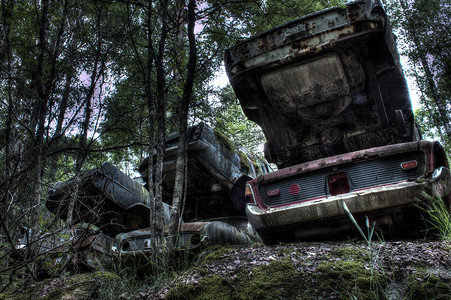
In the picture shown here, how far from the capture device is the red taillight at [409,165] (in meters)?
3.18

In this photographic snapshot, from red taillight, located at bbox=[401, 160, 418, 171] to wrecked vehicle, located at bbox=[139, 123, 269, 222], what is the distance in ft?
9.83

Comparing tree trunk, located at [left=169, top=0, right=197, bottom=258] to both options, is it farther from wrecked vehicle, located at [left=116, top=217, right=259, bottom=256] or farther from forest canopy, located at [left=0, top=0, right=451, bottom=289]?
wrecked vehicle, located at [left=116, top=217, right=259, bottom=256]

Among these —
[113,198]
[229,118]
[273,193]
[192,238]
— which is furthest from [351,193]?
[229,118]

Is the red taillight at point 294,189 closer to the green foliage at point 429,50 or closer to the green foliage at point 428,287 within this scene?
the green foliage at point 428,287

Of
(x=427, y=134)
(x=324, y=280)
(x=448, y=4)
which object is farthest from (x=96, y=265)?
(x=427, y=134)

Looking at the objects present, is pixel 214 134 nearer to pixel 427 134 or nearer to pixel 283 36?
pixel 283 36

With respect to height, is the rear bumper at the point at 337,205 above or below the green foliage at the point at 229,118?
below

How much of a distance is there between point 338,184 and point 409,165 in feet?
2.53

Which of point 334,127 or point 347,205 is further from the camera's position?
point 334,127

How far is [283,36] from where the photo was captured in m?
3.79

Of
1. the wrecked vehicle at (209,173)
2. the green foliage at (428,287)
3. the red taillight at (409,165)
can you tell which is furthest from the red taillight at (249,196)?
the green foliage at (428,287)

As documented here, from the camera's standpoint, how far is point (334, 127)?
4.51m

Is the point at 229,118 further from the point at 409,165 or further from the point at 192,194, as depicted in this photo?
the point at 409,165

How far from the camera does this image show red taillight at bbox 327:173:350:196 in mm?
3469
